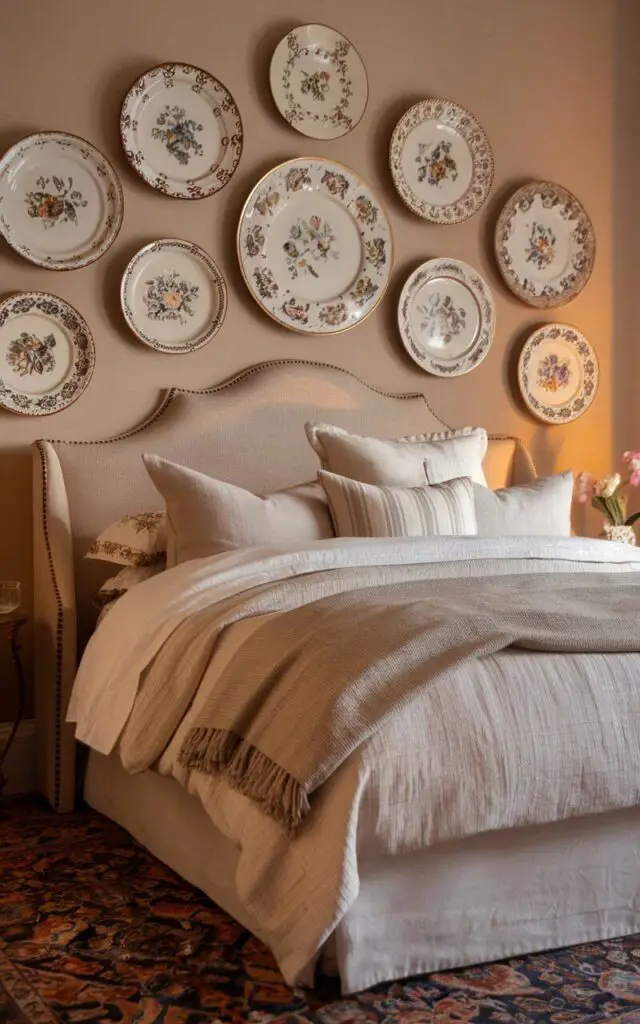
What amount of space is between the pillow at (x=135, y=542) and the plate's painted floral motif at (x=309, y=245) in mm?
1164

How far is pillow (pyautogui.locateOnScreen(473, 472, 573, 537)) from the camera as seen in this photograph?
342cm

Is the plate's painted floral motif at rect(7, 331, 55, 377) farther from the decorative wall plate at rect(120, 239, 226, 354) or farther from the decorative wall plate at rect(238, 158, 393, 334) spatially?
the decorative wall plate at rect(238, 158, 393, 334)

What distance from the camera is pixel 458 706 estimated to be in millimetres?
1975

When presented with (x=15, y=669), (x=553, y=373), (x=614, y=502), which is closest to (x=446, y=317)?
(x=553, y=373)

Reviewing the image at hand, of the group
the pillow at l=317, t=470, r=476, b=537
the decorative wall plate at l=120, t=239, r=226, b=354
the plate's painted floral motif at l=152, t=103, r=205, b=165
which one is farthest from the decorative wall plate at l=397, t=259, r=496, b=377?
the pillow at l=317, t=470, r=476, b=537

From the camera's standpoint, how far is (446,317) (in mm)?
4215

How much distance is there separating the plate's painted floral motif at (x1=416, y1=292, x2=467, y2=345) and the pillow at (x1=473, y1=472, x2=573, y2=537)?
0.81m

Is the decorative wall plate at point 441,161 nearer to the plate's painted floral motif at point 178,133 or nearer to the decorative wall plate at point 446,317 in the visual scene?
the decorative wall plate at point 446,317

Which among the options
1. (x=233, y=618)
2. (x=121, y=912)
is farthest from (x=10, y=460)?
(x=121, y=912)

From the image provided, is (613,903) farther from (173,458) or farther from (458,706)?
(173,458)

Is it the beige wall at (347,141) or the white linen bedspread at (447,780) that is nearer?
the white linen bedspread at (447,780)

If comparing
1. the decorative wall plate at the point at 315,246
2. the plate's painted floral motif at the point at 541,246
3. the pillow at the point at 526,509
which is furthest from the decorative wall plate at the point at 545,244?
the pillow at the point at 526,509

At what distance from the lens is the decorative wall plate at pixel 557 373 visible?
14.4ft

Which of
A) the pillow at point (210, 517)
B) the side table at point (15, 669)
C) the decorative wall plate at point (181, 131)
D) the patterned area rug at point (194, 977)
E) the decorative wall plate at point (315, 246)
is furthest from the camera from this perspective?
the decorative wall plate at point (315, 246)
